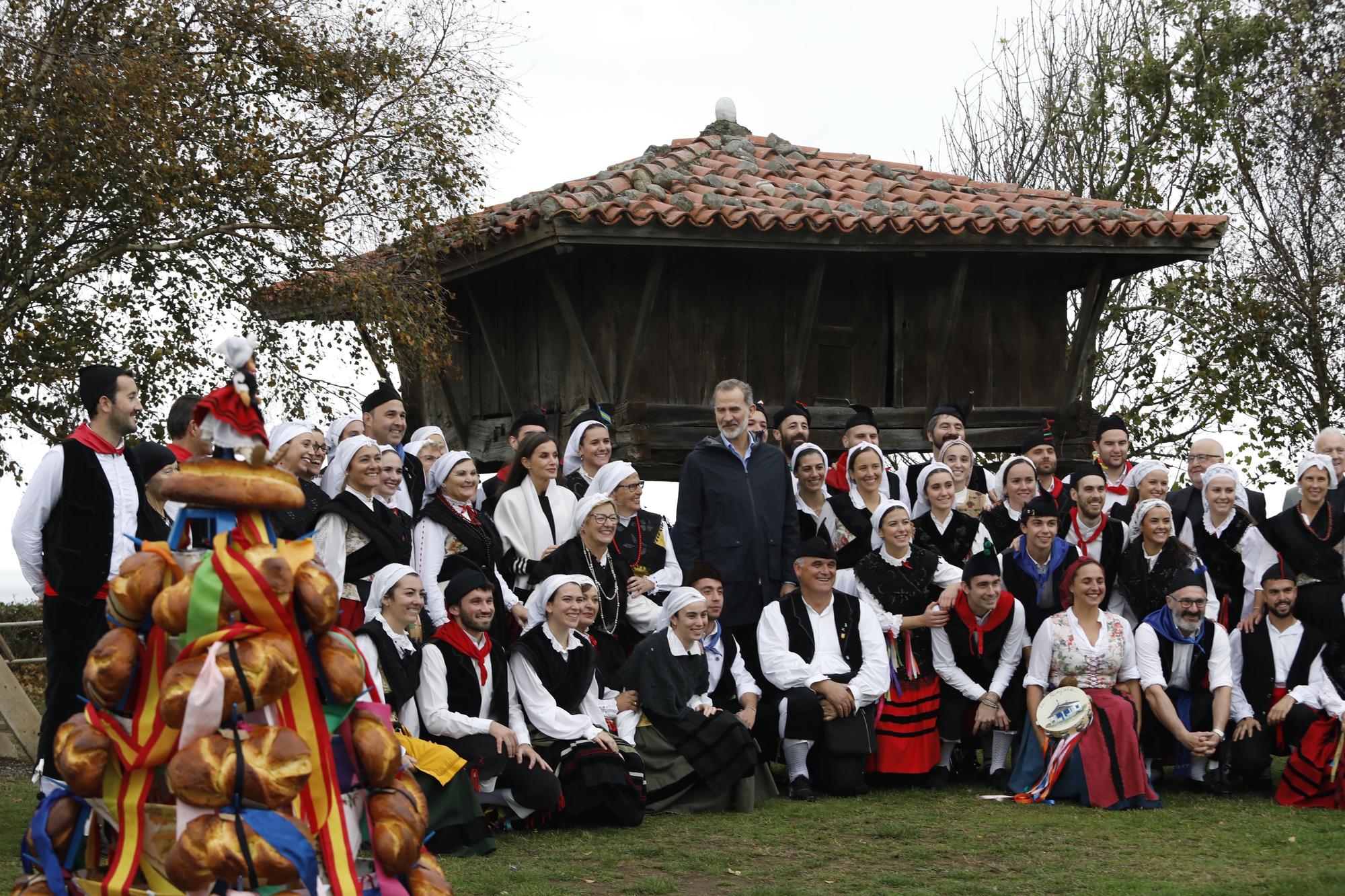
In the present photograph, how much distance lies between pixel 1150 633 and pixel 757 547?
2142 mm

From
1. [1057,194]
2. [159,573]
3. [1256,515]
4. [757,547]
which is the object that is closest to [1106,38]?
[1057,194]

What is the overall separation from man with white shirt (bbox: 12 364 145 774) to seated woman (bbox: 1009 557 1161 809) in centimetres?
463

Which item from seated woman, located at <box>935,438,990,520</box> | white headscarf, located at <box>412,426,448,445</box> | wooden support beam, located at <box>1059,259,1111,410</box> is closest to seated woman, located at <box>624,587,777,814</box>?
white headscarf, located at <box>412,426,448,445</box>

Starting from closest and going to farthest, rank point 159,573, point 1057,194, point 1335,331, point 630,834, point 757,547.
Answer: point 159,573, point 630,834, point 757,547, point 1057,194, point 1335,331

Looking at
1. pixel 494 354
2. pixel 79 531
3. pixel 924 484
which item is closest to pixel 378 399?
pixel 79 531

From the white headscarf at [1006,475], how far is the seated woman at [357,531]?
12.3 feet

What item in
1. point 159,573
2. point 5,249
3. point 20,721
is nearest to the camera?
point 159,573

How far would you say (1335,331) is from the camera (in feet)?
Result: 61.7

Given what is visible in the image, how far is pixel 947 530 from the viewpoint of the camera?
355 inches

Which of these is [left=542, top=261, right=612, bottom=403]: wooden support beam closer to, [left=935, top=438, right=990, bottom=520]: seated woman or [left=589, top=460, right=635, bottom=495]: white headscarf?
[left=935, top=438, right=990, bottom=520]: seated woman

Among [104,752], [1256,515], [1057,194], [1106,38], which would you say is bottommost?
[104,752]

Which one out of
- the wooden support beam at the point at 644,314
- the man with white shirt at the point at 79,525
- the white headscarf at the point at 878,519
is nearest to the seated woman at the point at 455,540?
the man with white shirt at the point at 79,525

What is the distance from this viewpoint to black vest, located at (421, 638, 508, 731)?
283 inches

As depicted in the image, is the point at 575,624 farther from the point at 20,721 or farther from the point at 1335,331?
the point at 1335,331
